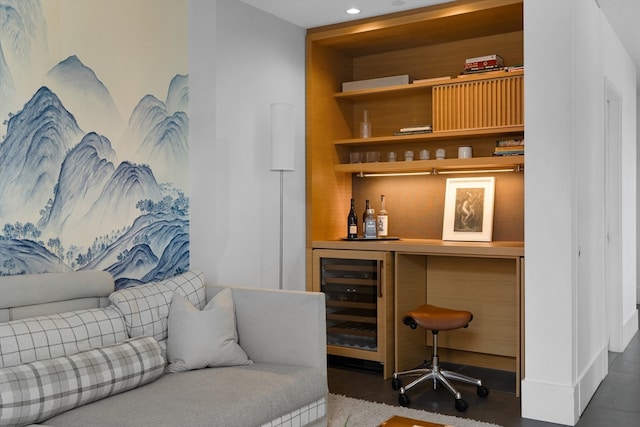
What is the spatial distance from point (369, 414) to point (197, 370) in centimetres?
107

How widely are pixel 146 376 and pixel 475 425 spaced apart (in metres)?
1.76

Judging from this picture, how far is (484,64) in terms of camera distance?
174 inches

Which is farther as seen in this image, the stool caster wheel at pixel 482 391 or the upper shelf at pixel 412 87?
the upper shelf at pixel 412 87

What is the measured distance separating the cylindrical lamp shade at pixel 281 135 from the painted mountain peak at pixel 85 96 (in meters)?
1.13

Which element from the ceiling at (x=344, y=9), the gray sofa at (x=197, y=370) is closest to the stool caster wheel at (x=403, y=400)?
the gray sofa at (x=197, y=370)

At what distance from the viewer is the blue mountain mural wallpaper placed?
9.55ft

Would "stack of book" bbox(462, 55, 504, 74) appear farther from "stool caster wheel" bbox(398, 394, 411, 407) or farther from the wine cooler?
"stool caster wheel" bbox(398, 394, 411, 407)

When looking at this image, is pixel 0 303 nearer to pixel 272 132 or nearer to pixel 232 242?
pixel 232 242

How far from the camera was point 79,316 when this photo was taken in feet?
9.10

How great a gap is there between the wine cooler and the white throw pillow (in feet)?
4.73

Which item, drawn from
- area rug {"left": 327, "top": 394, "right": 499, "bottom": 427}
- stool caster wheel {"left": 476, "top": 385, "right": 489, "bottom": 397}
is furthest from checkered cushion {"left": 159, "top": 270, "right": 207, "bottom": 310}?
stool caster wheel {"left": 476, "top": 385, "right": 489, "bottom": 397}

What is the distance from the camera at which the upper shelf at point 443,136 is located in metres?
4.30

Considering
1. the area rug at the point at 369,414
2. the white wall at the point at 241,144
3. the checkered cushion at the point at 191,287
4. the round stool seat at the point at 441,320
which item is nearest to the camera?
the checkered cushion at the point at 191,287

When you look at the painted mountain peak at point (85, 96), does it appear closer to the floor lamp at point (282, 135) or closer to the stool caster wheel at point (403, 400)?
the floor lamp at point (282, 135)
